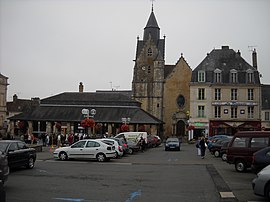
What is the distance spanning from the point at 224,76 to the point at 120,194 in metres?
46.9

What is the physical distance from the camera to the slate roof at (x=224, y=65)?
55.5 metres

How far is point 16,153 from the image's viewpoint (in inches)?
642

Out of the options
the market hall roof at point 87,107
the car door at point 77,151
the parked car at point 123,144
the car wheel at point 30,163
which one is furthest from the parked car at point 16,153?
the market hall roof at point 87,107

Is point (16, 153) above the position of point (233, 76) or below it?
below

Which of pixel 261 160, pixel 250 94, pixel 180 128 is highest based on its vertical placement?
pixel 250 94

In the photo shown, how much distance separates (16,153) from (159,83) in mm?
59681

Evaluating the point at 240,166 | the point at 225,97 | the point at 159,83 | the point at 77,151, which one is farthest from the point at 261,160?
the point at 159,83

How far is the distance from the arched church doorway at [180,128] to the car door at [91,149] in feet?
161

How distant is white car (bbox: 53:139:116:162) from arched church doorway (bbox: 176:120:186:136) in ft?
160

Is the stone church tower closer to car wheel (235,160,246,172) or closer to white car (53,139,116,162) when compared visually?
white car (53,139,116,162)

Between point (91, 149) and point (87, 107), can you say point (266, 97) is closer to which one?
point (87, 107)

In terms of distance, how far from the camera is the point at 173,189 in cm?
1262

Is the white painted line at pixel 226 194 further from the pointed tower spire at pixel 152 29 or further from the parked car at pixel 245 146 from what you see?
the pointed tower spire at pixel 152 29

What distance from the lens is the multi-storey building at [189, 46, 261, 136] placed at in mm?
54125
